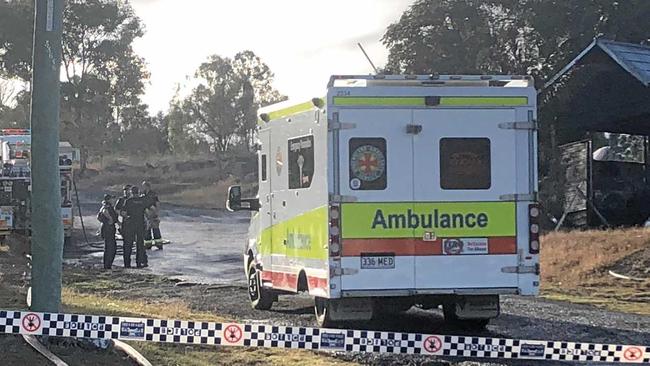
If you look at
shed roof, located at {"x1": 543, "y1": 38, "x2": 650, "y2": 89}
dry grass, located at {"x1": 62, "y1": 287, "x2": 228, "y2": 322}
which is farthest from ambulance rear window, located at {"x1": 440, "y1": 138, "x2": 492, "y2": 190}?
shed roof, located at {"x1": 543, "y1": 38, "x2": 650, "y2": 89}

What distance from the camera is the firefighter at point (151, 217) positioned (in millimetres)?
22469

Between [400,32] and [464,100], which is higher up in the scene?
[400,32]

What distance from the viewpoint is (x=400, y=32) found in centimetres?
4409

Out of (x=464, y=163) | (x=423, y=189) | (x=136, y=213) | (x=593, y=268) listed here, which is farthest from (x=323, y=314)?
(x=593, y=268)

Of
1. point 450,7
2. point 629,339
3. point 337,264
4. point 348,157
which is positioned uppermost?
point 450,7

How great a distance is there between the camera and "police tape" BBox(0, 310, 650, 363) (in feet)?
29.7

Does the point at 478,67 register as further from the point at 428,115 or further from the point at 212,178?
the point at 428,115

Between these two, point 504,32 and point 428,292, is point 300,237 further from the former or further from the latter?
point 504,32

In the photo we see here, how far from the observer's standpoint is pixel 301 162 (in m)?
11.9

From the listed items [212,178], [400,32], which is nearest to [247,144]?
[212,178]

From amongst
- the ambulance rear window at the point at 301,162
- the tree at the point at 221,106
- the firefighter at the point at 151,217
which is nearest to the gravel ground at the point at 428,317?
the firefighter at the point at 151,217

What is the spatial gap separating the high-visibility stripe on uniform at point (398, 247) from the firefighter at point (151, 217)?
11.6 metres

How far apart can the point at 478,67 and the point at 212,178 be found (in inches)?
837

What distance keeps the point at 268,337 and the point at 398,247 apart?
7.33 ft
